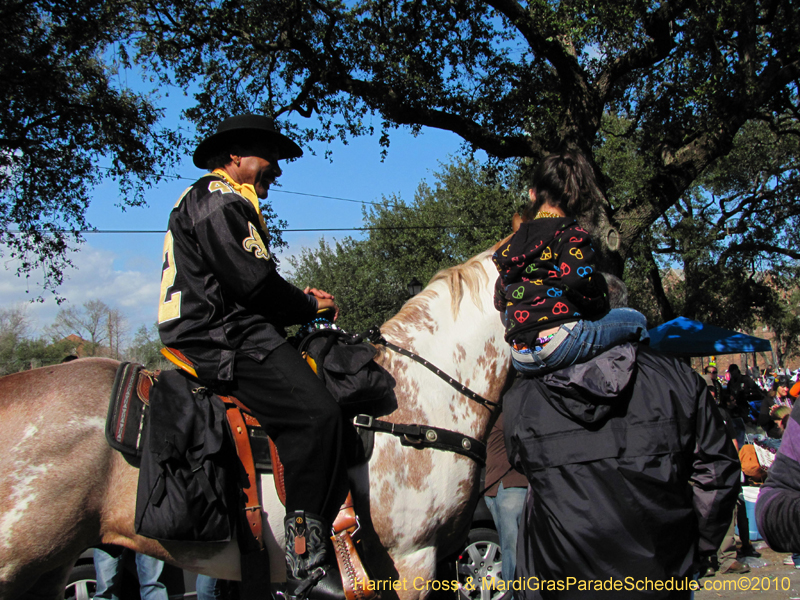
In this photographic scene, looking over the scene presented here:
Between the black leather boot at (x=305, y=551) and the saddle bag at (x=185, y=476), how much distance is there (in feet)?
0.90

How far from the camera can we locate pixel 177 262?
8.11 ft

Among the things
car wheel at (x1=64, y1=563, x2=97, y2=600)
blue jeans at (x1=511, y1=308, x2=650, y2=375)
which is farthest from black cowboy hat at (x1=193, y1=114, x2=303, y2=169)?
car wheel at (x1=64, y1=563, x2=97, y2=600)

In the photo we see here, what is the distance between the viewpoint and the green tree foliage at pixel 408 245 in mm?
24031

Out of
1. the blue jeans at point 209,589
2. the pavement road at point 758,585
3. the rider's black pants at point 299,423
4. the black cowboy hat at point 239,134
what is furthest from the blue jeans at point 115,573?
the pavement road at point 758,585

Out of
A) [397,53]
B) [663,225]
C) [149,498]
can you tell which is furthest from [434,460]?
[663,225]

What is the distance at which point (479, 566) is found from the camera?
4781mm

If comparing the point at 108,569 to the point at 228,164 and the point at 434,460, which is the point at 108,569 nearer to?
the point at 434,460

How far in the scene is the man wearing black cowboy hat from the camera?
7.52ft

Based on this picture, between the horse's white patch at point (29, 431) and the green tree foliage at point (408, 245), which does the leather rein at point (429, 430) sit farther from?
the green tree foliage at point (408, 245)

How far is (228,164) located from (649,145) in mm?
10160

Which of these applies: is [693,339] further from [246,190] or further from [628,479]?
[246,190]

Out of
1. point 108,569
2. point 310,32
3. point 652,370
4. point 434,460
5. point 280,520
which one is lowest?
point 108,569

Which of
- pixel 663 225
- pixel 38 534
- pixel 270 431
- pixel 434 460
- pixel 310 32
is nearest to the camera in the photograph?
pixel 38 534

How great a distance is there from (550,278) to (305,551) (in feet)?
4.97
